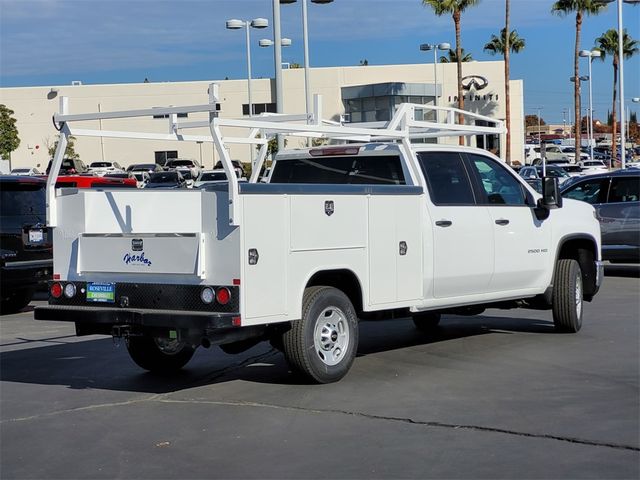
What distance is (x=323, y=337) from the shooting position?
28.6 feet

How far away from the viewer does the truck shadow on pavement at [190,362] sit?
30.3ft

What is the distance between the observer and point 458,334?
38.8ft

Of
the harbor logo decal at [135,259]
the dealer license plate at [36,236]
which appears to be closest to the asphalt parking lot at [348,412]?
the harbor logo decal at [135,259]

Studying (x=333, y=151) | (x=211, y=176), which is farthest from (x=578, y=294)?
(x=211, y=176)

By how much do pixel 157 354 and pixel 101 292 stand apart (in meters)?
1.28

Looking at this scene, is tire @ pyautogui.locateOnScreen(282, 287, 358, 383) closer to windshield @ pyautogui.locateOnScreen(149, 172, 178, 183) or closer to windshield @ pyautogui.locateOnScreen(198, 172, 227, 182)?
windshield @ pyautogui.locateOnScreen(198, 172, 227, 182)

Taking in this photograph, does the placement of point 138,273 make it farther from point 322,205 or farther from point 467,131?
point 467,131

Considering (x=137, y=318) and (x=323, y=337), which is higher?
(x=137, y=318)

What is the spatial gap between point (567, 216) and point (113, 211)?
5515 millimetres

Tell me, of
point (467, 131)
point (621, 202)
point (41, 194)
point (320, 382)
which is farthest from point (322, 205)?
point (621, 202)

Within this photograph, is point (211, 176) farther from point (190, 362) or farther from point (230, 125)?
point (230, 125)

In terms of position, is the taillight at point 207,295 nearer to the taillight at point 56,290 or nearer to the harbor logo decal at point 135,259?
the harbor logo decal at point 135,259

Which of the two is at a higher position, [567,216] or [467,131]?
[467,131]

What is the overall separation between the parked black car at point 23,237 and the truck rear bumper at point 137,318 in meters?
5.37
